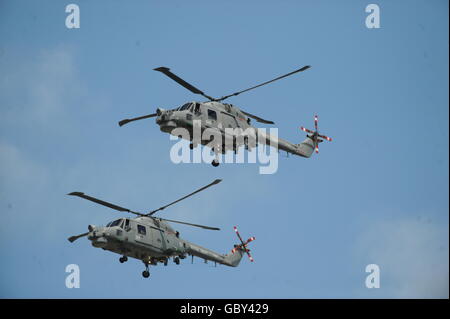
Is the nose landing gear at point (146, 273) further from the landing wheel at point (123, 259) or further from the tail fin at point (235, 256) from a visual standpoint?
the tail fin at point (235, 256)

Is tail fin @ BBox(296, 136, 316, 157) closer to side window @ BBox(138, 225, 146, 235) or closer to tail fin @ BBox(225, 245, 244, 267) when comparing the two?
tail fin @ BBox(225, 245, 244, 267)

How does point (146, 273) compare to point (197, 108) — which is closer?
point (197, 108)

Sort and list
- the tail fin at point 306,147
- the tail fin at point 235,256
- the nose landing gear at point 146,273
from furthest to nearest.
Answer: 1. the tail fin at point 235,256
2. the tail fin at point 306,147
3. the nose landing gear at point 146,273

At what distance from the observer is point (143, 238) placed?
174 ft

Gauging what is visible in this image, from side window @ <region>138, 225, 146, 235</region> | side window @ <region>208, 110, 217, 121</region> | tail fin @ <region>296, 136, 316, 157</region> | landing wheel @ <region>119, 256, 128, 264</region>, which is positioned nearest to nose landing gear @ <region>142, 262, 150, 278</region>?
landing wheel @ <region>119, 256, 128, 264</region>

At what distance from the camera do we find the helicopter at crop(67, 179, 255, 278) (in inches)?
2045

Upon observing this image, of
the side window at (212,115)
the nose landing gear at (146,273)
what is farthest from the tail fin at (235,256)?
the side window at (212,115)

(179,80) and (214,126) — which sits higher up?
(179,80)

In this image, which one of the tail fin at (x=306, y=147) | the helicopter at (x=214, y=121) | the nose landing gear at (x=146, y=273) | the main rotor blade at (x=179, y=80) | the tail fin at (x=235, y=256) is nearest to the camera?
the main rotor blade at (x=179, y=80)

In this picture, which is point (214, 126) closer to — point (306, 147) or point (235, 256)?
point (306, 147)

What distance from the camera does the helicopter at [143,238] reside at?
51.9 meters

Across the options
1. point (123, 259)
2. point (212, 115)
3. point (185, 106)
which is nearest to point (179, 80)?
point (185, 106)
